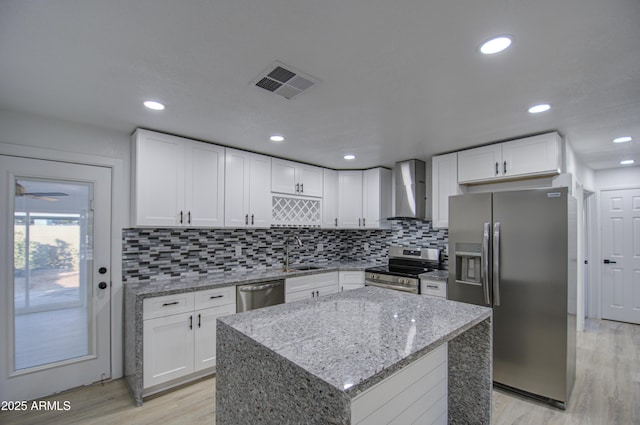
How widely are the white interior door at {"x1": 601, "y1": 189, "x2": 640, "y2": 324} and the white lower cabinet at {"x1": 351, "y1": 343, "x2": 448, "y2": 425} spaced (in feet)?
15.7

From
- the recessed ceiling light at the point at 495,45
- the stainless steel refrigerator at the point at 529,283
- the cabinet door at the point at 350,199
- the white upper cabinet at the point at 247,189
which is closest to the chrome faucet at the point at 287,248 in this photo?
the white upper cabinet at the point at 247,189

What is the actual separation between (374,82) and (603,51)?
1.19 m

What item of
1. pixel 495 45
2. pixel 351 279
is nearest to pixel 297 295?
pixel 351 279

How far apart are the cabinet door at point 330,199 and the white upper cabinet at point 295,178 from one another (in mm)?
106

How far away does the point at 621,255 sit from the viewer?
464cm

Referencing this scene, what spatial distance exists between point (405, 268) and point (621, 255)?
3.50 meters

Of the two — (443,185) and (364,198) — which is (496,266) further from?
(364,198)

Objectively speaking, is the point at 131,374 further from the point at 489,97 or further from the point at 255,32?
the point at 489,97

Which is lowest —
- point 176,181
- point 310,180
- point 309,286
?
point 309,286

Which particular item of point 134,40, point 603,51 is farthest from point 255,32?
point 603,51

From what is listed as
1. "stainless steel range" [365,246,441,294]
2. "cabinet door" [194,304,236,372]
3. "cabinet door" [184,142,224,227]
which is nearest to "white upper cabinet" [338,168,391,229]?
"stainless steel range" [365,246,441,294]

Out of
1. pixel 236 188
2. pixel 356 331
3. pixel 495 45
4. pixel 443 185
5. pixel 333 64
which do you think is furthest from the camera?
pixel 443 185

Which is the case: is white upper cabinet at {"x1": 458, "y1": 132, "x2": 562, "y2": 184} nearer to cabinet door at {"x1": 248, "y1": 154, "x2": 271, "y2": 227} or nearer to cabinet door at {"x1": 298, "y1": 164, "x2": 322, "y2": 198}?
cabinet door at {"x1": 298, "y1": 164, "x2": 322, "y2": 198}

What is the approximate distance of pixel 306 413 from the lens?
3.37 feet
